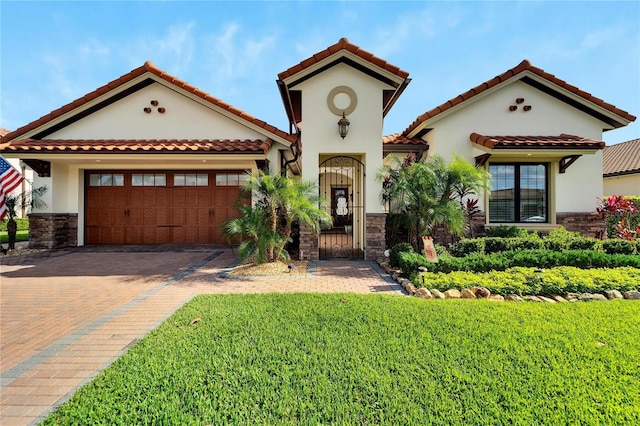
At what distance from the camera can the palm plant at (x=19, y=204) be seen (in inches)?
461

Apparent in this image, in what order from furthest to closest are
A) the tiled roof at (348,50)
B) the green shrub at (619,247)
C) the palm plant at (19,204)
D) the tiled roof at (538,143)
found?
the palm plant at (19,204) → the tiled roof at (538,143) → the tiled roof at (348,50) → the green shrub at (619,247)

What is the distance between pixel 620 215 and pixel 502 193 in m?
4.04

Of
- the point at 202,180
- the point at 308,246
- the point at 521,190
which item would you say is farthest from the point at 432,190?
the point at 202,180

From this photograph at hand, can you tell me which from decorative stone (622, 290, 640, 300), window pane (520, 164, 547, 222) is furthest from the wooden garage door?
decorative stone (622, 290, 640, 300)

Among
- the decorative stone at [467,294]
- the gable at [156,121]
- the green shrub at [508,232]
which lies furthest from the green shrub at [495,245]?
the gable at [156,121]

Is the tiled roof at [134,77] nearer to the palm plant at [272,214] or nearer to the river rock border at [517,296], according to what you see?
the palm plant at [272,214]

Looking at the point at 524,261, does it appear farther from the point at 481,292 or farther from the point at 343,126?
the point at 343,126

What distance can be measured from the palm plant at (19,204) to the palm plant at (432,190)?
1315 cm

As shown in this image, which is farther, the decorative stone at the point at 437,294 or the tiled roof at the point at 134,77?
the tiled roof at the point at 134,77

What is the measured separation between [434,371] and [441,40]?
9780mm

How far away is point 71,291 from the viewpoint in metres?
6.67

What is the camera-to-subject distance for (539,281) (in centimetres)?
650

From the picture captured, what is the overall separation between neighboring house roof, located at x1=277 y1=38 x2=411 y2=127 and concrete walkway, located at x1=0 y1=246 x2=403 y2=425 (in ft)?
19.6

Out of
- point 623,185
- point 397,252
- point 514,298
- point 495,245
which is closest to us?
point 514,298
